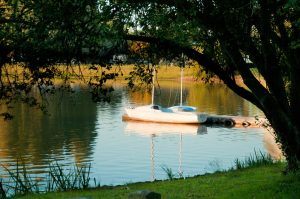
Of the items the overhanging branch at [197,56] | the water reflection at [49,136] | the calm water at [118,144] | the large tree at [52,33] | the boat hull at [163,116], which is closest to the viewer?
the large tree at [52,33]

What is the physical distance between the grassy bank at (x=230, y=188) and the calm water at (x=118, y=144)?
3.74 metres

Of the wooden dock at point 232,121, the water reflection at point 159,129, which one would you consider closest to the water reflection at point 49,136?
the water reflection at point 159,129

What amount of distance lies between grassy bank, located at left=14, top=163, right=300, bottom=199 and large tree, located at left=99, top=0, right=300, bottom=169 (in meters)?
0.90

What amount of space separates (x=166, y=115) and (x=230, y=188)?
4285 centimetres

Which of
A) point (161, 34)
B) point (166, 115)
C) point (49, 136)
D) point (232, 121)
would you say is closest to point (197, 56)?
point (161, 34)

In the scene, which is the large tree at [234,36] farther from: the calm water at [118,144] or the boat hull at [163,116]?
the boat hull at [163,116]

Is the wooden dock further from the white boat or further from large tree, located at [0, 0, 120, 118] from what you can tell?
large tree, located at [0, 0, 120, 118]

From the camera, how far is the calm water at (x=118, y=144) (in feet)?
97.5

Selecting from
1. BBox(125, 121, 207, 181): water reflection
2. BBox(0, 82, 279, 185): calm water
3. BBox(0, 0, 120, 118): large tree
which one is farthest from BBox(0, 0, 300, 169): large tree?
BBox(125, 121, 207, 181): water reflection

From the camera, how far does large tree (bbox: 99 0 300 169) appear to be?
9.70m

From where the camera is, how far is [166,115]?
56938 mm

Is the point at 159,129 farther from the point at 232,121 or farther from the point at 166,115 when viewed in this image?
the point at 232,121

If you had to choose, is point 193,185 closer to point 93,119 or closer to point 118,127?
point 118,127

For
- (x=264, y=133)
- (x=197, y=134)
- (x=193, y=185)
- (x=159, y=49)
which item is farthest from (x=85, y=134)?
(x=159, y=49)
